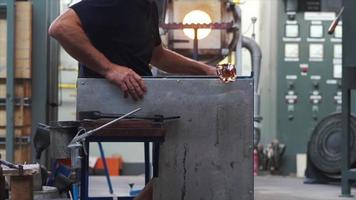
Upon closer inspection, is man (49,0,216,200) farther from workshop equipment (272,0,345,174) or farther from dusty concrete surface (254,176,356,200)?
workshop equipment (272,0,345,174)

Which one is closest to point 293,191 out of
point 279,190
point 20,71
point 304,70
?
point 279,190

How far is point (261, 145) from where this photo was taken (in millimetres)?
10156

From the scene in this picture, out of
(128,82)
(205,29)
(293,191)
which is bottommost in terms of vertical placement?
(293,191)

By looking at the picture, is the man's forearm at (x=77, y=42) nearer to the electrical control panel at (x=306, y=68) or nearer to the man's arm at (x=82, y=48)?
the man's arm at (x=82, y=48)

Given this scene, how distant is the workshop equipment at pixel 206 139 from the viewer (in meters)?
2.71

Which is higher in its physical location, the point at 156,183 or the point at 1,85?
the point at 1,85

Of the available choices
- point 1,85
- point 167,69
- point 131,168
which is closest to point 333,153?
point 131,168

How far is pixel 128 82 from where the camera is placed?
2.72 metres

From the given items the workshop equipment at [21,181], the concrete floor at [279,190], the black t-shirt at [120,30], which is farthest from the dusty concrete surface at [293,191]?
the black t-shirt at [120,30]

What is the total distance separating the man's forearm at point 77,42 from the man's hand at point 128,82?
49mm

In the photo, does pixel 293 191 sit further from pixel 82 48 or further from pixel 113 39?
pixel 82 48

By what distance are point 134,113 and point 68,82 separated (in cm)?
720

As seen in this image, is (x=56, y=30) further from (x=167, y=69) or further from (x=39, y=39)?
(x=39, y=39)

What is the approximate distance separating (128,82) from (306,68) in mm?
7770
